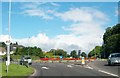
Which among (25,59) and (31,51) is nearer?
(25,59)

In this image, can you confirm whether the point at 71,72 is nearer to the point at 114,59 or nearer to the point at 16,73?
the point at 16,73

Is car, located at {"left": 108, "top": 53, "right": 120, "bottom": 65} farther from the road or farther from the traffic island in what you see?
the traffic island

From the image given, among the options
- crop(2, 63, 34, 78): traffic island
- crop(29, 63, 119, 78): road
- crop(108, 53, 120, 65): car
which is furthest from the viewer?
crop(108, 53, 120, 65): car

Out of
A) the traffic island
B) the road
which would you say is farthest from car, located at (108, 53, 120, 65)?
the traffic island

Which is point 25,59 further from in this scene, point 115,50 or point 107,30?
point 107,30

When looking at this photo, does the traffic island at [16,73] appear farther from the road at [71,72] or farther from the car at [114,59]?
the car at [114,59]

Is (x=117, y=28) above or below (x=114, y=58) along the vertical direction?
above

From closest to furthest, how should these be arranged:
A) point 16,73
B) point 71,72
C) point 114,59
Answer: point 16,73 < point 71,72 < point 114,59

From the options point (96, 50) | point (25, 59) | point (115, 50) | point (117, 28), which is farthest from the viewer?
point (96, 50)

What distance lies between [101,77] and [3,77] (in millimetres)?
6522

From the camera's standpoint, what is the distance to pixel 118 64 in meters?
40.7

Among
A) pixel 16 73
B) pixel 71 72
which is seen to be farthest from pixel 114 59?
pixel 16 73

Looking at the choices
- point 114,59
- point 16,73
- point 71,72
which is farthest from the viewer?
point 114,59

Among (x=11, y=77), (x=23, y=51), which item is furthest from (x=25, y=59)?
(x=23, y=51)
